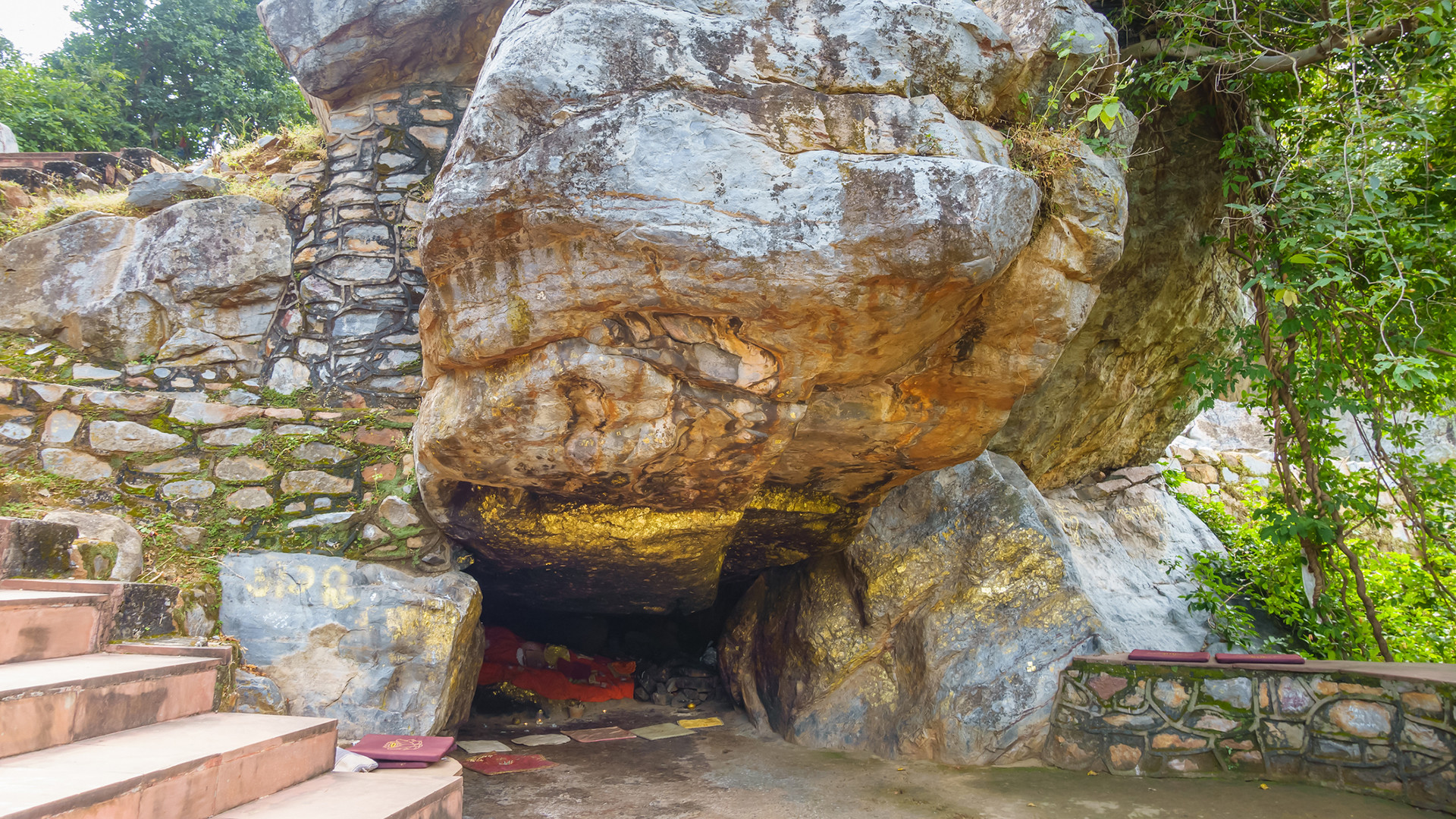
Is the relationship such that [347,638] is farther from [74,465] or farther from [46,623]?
[74,465]

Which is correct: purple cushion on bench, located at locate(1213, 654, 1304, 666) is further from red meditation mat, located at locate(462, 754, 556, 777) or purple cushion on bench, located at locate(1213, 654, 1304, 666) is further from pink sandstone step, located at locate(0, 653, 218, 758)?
pink sandstone step, located at locate(0, 653, 218, 758)

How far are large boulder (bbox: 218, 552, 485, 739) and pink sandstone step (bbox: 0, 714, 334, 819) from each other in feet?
3.02

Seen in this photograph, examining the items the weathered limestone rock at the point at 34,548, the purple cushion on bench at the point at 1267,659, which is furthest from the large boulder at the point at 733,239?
the purple cushion on bench at the point at 1267,659

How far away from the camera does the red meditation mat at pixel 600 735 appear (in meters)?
4.58

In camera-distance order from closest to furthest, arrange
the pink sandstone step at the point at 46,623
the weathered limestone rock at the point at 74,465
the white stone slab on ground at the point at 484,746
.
Answer: the pink sandstone step at the point at 46,623
the weathered limestone rock at the point at 74,465
the white stone slab on ground at the point at 484,746

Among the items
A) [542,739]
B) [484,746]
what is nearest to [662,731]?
[542,739]

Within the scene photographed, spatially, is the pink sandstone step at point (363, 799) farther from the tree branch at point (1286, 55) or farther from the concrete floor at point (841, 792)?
the tree branch at point (1286, 55)

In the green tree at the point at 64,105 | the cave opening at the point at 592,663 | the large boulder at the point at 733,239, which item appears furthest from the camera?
the green tree at the point at 64,105

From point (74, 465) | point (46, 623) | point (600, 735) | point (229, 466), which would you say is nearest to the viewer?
point (46, 623)

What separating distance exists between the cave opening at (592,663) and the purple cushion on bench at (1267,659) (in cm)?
299

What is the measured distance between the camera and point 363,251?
4559 mm

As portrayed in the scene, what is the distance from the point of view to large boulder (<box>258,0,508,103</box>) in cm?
452

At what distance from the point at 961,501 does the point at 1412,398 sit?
2.43m

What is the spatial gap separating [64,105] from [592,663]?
36.3 ft
